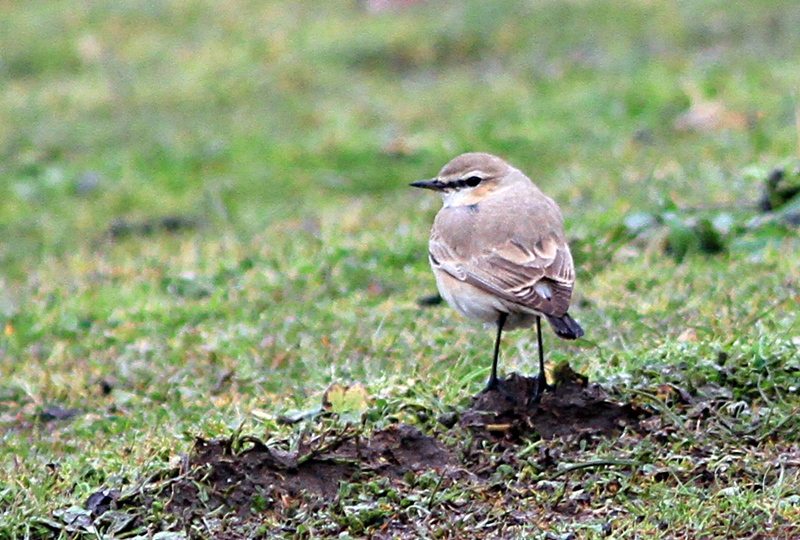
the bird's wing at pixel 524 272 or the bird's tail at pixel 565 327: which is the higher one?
the bird's wing at pixel 524 272

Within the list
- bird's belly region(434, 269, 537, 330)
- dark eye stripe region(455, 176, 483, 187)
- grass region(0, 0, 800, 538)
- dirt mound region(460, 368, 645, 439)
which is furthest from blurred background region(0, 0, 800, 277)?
dirt mound region(460, 368, 645, 439)

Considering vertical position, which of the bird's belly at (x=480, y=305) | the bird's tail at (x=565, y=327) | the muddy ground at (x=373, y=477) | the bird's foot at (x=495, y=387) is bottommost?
the muddy ground at (x=373, y=477)

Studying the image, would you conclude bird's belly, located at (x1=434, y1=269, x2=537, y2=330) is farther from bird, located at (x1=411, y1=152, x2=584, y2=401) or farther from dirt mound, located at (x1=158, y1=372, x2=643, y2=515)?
dirt mound, located at (x1=158, y1=372, x2=643, y2=515)

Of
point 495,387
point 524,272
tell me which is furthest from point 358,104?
point 495,387

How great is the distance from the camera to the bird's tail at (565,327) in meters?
4.82

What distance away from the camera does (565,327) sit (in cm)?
486

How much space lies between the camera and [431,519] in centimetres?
452

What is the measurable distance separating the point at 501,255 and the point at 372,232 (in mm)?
3422

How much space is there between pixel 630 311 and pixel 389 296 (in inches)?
61.8

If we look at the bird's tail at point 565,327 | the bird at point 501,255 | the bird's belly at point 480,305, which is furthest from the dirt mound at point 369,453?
the bird's belly at point 480,305

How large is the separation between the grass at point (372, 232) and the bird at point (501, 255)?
35cm

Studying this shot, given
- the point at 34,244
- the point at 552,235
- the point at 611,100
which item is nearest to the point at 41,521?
the point at 552,235

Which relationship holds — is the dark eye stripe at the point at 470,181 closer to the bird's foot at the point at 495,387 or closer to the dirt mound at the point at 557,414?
the bird's foot at the point at 495,387

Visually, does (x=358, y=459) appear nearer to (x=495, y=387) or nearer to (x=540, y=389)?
(x=495, y=387)
